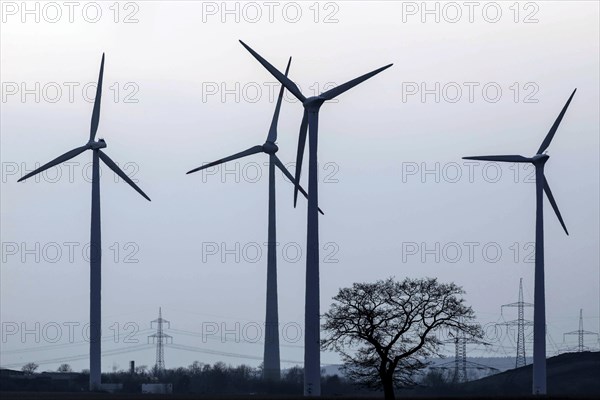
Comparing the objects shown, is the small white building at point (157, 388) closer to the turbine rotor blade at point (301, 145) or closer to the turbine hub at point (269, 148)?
the turbine hub at point (269, 148)

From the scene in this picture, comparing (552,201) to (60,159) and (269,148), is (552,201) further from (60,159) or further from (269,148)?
(60,159)

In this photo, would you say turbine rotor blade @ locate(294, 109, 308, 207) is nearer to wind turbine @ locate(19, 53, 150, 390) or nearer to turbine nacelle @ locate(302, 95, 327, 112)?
turbine nacelle @ locate(302, 95, 327, 112)

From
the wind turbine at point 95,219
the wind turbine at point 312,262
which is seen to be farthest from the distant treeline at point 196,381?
the wind turbine at point 312,262

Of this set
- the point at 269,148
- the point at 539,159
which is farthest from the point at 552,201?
the point at 269,148

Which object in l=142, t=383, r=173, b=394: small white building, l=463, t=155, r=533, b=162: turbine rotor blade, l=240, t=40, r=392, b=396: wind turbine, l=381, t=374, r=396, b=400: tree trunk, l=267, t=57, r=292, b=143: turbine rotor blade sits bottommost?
l=142, t=383, r=173, b=394: small white building

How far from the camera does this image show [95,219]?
385 ft

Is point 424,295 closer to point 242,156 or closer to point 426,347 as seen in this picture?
point 426,347

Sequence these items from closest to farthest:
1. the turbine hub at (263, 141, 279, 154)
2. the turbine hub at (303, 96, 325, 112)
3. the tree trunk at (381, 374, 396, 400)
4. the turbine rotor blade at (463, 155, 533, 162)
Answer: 1. the tree trunk at (381, 374, 396, 400)
2. the turbine hub at (303, 96, 325, 112)
3. the turbine rotor blade at (463, 155, 533, 162)
4. the turbine hub at (263, 141, 279, 154)

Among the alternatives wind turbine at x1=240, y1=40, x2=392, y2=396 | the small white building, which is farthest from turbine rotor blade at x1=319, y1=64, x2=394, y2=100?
the small white building

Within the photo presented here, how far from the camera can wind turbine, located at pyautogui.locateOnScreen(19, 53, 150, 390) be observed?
4567 inches

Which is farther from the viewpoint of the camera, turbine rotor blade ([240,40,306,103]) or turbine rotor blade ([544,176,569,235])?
turbine rotor blade ([544,176,569,235])

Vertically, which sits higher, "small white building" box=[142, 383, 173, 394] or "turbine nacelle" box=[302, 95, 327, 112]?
"turbine nacelle" box=[302, 95, 327, 112]

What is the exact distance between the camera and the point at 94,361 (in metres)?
121

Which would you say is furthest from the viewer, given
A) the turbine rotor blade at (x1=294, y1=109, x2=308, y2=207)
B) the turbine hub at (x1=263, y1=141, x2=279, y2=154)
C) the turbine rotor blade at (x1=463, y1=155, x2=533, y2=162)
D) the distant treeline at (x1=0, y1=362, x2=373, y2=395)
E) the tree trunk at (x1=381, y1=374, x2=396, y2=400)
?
the distant treeline at (x1=0, y1=362, x2=373, y2=395)
